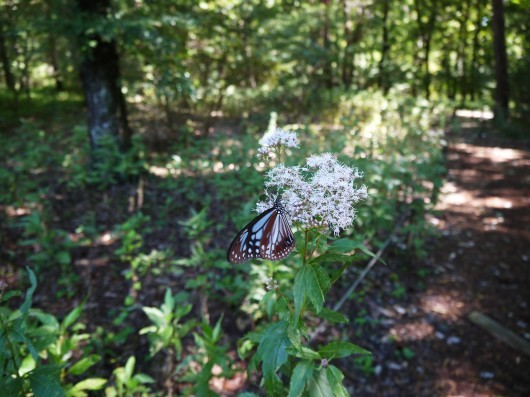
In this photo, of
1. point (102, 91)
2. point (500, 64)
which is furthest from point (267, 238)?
point (500, 64)

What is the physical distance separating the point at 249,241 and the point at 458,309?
3703 mm

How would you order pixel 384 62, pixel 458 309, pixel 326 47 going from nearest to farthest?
pixel 458 309
pixel 326 47
pixel 384 62

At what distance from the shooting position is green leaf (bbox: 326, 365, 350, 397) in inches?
54.9

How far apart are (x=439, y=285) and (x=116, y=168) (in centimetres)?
481

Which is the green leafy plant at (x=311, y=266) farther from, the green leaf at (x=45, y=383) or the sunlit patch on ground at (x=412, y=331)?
the sunlit patch on ground at (x=412, y=331)

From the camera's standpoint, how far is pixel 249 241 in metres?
1.58

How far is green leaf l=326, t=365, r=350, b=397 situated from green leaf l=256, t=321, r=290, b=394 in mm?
182

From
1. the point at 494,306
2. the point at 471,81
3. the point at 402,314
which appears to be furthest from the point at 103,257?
the point at 471,81

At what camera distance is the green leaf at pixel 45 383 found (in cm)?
153

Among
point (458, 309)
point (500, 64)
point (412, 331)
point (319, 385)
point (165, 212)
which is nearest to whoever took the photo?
point (319, 385)

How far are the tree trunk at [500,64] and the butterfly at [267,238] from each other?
12484 mm

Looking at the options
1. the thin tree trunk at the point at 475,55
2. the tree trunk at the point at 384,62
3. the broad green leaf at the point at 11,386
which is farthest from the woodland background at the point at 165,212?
the tree trunk at the point at 384,62

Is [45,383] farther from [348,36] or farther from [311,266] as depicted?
[348,36]

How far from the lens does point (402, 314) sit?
4117 mm
